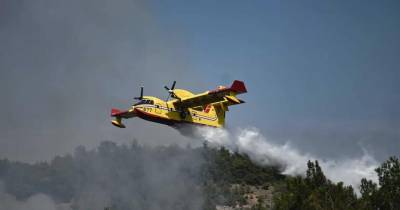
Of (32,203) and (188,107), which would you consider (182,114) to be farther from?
(32,203)

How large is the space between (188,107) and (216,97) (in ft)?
11.5

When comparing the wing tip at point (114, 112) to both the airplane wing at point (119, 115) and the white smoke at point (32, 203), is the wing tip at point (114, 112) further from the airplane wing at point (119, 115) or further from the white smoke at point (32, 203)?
the white smoke at point (32, 203)

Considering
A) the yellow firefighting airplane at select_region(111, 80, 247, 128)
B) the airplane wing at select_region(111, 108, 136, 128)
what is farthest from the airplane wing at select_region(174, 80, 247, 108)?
the airplane wing at select_region(111, 108, 136, 128)

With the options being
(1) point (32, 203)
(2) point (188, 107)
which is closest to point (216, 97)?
(2) point (188, 107)

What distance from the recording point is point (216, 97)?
53.0 m

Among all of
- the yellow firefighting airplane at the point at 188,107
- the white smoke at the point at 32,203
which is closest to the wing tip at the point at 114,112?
the yellow firefighting airplane at the point at 188,107

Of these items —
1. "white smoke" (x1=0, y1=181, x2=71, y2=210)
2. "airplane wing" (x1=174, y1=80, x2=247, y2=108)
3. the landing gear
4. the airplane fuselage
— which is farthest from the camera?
"white smoke" (x1=0, y1=181, x2=71, y2=210)

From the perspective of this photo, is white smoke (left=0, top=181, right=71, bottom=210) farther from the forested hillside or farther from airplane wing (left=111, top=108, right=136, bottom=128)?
airplane wing (left=111, top=108, right=136, bottom=128)

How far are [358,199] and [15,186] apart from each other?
5527cm

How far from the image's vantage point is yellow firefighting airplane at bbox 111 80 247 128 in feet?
170

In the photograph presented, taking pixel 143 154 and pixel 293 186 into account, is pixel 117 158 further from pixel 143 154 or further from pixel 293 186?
pixel 293 186

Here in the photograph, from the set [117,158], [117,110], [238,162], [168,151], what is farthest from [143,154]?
[117,110]

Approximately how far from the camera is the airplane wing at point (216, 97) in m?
50.6

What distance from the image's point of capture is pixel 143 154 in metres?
96.1
